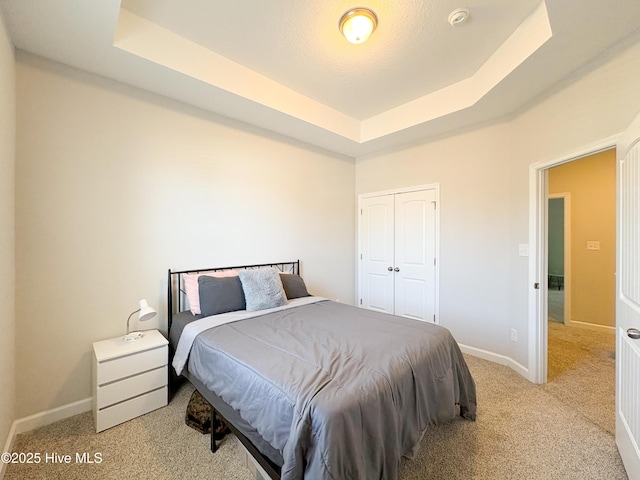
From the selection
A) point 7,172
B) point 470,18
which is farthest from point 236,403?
point 470,18

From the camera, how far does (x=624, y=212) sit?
1563mm

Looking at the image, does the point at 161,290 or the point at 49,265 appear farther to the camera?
the point at 161,290

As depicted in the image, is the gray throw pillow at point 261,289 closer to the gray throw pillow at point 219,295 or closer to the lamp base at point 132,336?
the gray throw pillow at point 219,295

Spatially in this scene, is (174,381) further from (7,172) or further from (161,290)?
(7,172)

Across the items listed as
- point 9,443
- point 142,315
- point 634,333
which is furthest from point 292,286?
point 634,333

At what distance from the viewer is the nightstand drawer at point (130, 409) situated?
1.90 meters

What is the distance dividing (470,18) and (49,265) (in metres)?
3.57

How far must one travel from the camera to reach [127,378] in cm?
199

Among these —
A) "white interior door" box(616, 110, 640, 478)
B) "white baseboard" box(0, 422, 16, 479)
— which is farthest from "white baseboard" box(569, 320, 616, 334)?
"white baseboard" box(0, 422, 16, 479)

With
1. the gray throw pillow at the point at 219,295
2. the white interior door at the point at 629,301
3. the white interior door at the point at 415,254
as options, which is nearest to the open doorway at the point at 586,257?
the white interior door at the point at 415,254

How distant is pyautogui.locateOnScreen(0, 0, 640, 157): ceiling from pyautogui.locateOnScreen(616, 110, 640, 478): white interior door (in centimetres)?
80

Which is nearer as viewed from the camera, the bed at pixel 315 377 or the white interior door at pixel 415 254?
the bed at pixel 315 377

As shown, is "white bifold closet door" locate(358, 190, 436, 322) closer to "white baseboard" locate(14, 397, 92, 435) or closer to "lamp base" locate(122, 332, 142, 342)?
"lamp base" locate(122, 332, 142, 342)

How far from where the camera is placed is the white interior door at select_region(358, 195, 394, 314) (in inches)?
156
